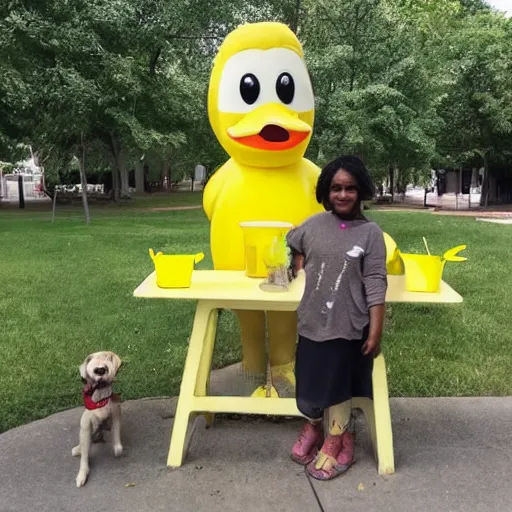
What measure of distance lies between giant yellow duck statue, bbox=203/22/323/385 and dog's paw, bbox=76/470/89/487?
1.31m

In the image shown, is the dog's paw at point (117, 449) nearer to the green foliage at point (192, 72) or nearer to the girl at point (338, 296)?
the girl at point (338, 296)

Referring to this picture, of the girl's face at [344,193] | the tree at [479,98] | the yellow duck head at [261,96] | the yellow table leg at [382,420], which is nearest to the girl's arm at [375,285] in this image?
the girl's face at [344,193]

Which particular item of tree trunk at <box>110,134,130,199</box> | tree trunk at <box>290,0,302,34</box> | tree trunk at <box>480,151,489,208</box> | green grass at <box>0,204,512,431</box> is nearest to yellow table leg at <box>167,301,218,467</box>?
green grass at <box>0,204,512,431</box>

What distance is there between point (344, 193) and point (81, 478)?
1.76 metres

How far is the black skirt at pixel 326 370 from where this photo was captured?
2715 millimetres

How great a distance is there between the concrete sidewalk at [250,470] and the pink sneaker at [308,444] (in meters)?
0.06

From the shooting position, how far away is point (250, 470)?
2.97 m

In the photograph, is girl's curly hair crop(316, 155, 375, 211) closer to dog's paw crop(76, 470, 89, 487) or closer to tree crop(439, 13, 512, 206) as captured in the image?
dog's paw crop(76, 470, 89, 487)

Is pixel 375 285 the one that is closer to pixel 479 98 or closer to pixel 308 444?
pixel 308 444

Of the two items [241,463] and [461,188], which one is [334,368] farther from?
[461,188]

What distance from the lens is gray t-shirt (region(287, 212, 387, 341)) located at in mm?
2646

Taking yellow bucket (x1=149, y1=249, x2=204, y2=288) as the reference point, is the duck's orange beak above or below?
above

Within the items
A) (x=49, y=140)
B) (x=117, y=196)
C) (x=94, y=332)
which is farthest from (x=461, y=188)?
(x=94, y=332)

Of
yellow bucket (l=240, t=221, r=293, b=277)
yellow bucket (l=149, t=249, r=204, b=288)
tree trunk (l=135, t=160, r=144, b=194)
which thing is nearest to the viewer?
yellow bucket (l=149, t=249, r=204, b=288)
